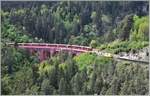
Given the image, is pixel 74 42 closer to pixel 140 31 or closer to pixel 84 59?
pixel 140 31

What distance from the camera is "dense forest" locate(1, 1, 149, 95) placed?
923 centimetres

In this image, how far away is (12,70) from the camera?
1020 centimetres

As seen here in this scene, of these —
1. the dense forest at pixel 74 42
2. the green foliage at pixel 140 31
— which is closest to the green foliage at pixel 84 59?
the dense forest at pixel 74 42

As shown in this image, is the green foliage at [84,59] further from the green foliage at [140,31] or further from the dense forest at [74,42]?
the green foliage at [140,31]

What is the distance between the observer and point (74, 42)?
47.9ft

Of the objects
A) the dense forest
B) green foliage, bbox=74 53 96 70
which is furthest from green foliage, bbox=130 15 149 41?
green foliage, bbox=74 53 96 70

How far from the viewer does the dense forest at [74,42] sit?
923 cm

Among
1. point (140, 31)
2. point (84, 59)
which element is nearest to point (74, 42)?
point (140, 31)

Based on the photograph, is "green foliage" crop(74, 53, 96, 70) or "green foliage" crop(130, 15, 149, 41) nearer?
"green foliage" crop(74, 53, 96, 70)

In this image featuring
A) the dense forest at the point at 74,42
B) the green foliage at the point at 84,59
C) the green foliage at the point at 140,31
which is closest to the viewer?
the dense forest at the point at 74,42

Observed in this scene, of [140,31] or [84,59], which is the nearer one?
[84,59]

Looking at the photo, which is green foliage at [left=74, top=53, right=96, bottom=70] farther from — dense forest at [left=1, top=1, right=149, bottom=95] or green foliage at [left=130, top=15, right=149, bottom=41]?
green foliage at [left=130, top=15, right=149, bottom=41]

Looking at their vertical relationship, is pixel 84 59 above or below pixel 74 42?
above

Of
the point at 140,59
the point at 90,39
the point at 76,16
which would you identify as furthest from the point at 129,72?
the point at 76,16
